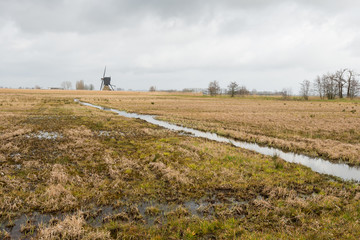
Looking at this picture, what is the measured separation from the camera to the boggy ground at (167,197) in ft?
19.4

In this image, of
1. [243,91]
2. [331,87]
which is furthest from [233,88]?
[331,87]

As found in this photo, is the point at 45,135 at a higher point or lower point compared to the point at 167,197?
higher

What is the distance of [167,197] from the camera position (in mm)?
7883

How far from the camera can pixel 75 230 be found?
18.2 ft

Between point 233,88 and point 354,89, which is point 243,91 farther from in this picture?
point 354,89

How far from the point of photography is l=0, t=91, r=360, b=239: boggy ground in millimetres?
5906

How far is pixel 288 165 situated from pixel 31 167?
1321 cm

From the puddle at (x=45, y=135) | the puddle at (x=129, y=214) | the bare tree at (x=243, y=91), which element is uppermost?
the bare tree at (x=243, y=91)

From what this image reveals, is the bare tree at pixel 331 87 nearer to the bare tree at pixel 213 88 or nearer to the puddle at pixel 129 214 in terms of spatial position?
the bare tree at pixel 213 88

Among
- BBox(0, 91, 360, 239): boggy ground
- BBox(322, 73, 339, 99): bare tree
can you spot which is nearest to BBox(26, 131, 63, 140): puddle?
BBox(0, 91, 360, 239): boggy ground

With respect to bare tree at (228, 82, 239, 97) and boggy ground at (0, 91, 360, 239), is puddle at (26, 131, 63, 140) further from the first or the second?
bare tree at (228, 82, 239, 97)

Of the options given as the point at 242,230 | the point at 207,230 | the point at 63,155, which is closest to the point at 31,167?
the point at 63,155

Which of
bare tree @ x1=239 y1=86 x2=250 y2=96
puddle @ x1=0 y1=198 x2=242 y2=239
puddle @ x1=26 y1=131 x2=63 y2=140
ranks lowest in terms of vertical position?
puddle @ x1=0 y1=198 x2=242 y2=239

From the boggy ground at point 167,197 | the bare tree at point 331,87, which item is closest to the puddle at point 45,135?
the boggy ground at point 167,197
